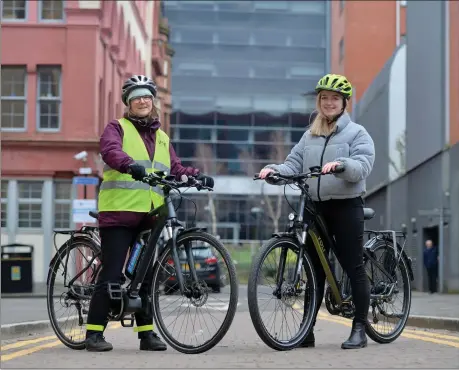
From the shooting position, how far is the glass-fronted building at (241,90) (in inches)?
3105

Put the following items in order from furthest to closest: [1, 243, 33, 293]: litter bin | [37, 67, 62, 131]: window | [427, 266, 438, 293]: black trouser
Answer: [37, 67, 62, 131]: window → [427, 266, 438, 293]: black trouser → [1, 243, 33, 293]: litter bin

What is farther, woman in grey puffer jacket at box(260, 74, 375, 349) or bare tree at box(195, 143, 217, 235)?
bare tree at box(195, 143, 217, 235)

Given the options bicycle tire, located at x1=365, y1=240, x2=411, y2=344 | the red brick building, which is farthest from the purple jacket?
the red brick building

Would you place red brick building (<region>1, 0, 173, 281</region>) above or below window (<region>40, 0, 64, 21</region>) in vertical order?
below

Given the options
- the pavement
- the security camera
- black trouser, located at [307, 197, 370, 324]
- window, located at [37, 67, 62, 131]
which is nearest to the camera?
the pavement

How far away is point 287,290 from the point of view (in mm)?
7672

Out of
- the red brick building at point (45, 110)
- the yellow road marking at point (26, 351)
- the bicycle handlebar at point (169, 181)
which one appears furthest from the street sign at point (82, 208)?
the bicycle handlebar at point (169, 181)

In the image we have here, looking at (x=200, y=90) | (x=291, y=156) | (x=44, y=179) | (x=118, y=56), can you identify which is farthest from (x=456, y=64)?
(x=200, y=90)

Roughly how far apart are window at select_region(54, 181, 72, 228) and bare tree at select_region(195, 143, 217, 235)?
39.6 metres

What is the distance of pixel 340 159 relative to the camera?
7.83 m

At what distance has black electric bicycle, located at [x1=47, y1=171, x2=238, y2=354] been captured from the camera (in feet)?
24.2

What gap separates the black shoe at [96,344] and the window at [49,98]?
29.3m

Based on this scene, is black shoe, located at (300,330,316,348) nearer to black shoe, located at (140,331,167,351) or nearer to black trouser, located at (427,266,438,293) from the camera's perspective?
black shoe, located at (140,331,167,351)

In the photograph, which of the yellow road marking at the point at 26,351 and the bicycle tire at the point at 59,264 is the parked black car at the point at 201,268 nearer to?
the bicycle tire at the point at 59,264
